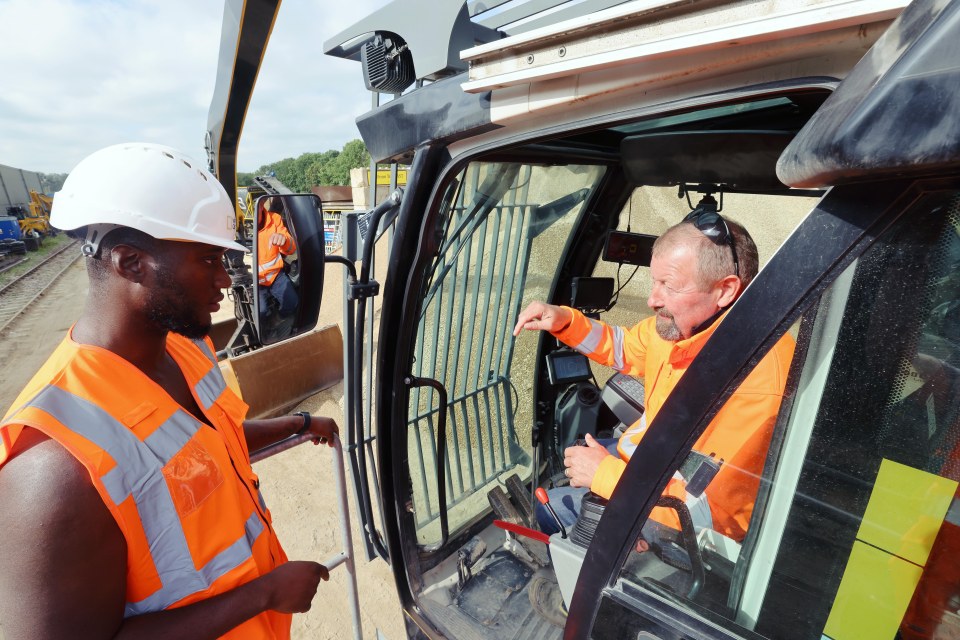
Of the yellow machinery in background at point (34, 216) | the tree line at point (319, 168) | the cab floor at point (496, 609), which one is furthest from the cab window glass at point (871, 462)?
the tree line at point (319, 168)

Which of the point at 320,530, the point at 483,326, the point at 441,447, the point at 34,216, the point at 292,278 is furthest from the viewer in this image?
the point at 34,216

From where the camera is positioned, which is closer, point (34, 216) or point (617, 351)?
point (617, 351)

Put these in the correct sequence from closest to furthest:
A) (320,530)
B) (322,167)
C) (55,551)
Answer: (55,551), (320,530), (322,167)

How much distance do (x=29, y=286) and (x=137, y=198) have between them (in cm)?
1858

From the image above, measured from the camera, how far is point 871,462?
80 cm

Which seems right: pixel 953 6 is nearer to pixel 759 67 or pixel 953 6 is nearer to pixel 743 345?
pixel 759 67

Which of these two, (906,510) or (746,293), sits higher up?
(746,293)

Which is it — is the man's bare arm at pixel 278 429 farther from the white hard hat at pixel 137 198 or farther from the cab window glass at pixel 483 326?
the white hard hat at pixel 137 198

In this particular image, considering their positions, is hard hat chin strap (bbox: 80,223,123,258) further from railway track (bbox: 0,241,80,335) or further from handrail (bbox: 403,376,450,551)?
railway track (bbox: 0,241,80,335)

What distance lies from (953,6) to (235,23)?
3.87m

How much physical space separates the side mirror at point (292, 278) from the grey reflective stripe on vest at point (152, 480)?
430 mm

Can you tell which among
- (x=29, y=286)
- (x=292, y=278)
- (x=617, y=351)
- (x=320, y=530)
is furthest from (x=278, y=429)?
(x=29, y=286)

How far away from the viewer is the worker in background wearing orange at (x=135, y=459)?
927 mm

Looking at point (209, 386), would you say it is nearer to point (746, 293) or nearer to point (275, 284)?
point (275, 284)
